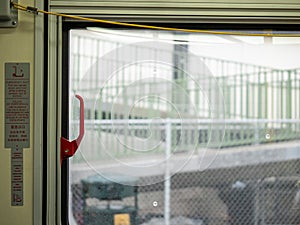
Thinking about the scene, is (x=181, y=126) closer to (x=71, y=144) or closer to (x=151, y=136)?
(x=151, y=136)

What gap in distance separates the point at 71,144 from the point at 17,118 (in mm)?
261

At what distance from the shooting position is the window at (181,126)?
6.45 feet

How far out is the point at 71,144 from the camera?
6.32ft

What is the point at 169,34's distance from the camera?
1.98 m

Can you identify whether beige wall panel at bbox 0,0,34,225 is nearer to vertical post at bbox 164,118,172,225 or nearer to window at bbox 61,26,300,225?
window at bbox 61,26,300,225

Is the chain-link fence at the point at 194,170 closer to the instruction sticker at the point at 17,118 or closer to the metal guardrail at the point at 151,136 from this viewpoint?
the metal guardrail at the point at 151,136

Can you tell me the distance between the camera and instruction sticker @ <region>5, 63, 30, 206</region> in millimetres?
1860

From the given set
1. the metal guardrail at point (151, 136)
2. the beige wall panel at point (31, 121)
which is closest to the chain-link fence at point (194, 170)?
the metal guardrail at point (151, 136)

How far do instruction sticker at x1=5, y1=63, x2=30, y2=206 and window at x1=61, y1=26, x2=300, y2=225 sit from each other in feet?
0.65

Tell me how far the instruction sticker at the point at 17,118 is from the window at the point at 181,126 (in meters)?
0.20

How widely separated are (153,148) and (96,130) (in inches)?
10.8

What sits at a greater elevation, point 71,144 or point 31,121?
point 31,121

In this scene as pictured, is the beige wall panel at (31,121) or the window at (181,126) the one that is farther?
the window at (181,126)

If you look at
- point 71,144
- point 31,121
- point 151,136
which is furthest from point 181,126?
point 31,121
